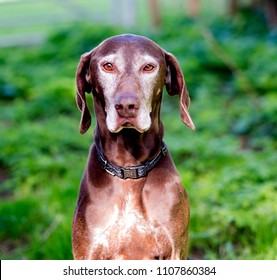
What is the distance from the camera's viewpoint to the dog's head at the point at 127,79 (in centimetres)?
236

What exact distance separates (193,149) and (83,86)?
3.25 meters

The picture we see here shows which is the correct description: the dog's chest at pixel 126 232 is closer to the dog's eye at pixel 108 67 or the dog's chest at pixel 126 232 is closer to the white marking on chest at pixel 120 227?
the white marking on chest at pixel 120 227

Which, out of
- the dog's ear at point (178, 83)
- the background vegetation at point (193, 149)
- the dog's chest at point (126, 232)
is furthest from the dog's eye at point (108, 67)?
the background vegetation at point (193, 149)

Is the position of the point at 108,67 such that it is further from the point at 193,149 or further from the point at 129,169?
the point at 193,149

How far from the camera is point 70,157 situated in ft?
19.4

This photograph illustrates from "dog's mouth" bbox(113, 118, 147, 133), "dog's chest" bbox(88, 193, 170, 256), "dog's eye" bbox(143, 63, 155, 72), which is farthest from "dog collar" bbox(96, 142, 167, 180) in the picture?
"dog's eye" bbox(143, 63, 155, 72)

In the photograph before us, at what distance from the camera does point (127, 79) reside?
240 cm

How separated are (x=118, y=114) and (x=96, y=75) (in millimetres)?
224

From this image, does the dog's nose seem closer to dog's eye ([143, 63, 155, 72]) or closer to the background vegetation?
dog's eye ([143, 63, 155, 72])

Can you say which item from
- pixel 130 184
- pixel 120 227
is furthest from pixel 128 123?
pixel 120 227
